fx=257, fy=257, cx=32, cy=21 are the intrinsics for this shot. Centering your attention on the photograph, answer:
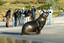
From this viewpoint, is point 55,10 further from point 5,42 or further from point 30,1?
point 5,42

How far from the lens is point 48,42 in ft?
43.2

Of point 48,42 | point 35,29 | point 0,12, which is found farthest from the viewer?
point 0,12

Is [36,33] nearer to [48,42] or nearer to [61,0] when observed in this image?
[48,42]

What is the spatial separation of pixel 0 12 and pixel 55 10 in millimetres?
12801

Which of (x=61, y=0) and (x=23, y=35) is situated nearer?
(x=23, y=35)

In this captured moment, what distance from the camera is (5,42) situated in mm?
13531

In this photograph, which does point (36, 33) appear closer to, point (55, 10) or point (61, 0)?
point (55, 10)

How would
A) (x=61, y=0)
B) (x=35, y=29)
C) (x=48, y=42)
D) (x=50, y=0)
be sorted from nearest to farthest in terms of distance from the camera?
(x=48, y=42) < (x=35, y=29) < (x=50, y=0) < (x=61, y=0)

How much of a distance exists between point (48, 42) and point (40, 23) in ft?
13.5

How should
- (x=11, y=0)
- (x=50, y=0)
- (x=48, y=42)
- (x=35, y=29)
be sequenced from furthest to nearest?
(x=11, y=0) → (x=50, y=0) → (x=35, y=29) → (x=48, y=42)

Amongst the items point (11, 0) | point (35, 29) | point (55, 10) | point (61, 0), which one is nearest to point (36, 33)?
point (35, 29)

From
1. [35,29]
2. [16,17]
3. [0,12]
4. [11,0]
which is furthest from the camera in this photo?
[11,0]

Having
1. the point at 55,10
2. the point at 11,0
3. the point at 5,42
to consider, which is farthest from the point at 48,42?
the point at 11,0

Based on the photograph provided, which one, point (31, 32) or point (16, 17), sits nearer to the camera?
point (31, 32)
